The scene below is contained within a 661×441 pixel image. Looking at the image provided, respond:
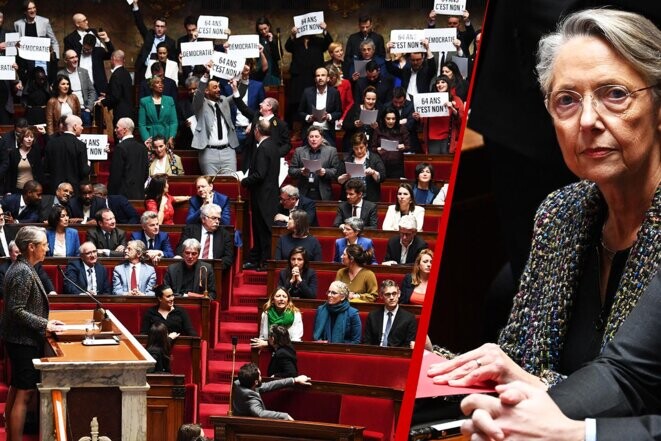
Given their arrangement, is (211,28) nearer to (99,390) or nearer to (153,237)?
(153,237)

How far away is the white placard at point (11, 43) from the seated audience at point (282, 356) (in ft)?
15.2

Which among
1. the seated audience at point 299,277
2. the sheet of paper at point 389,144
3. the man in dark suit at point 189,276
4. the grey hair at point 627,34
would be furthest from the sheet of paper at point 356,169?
the grey hair at point 627,34

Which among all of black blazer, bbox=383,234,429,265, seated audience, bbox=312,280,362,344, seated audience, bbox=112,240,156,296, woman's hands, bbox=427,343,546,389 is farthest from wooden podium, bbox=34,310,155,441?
woman's hands, bbox=427,343,546,389

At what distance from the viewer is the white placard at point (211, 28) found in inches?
372

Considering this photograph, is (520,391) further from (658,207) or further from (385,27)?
(385,27)

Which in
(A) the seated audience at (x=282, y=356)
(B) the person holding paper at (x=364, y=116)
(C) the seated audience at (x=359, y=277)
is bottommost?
(A) the seated audience at (x=282, y=356)

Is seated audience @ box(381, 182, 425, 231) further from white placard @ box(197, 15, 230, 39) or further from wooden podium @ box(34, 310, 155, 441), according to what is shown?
white placard @ box(197, 15, 230, 39)

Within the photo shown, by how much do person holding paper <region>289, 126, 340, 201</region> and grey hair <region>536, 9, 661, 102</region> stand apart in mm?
6598

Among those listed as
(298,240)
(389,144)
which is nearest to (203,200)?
(298,240)

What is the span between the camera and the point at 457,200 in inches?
35.3

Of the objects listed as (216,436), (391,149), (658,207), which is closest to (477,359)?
(658,207)

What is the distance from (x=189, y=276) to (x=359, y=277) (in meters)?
0.95

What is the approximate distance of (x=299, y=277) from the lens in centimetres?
638

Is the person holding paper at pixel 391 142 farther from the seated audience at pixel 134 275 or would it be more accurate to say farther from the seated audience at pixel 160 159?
the seated audience at pixel 134 275
